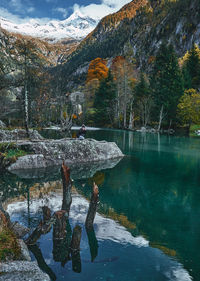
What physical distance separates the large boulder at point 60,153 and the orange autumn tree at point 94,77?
57141mm

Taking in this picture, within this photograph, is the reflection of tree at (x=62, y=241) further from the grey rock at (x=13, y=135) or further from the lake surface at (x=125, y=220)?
the grey rock at (x=13, y=135)

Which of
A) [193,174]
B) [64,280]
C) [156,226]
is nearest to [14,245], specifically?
[64,280]

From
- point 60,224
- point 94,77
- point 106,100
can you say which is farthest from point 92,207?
point 94,77

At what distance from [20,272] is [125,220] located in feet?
18.2

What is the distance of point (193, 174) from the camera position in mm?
16922

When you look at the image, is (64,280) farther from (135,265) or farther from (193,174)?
(193,174)

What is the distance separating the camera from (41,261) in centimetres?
660

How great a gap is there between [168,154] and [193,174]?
7.68 metres

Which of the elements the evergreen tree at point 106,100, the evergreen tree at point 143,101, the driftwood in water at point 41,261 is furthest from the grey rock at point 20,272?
the evergreen tree at point 106,100

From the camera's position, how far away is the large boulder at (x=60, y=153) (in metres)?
18.0

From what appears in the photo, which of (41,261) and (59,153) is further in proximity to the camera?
(59,153)

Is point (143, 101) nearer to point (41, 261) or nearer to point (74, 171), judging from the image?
point (74, 171)

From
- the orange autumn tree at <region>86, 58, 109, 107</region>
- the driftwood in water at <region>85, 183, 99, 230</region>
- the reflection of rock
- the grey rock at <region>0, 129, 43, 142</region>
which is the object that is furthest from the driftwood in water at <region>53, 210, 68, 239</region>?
the orange autumn tree at <region>86, 58, 109, 107</region>

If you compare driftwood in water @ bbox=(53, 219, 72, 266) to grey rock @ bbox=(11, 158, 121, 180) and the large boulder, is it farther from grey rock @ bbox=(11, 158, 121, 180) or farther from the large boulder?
the large boulder
